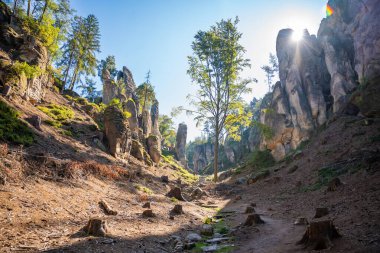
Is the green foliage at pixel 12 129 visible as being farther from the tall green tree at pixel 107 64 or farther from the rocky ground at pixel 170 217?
the tall green tree at pixel 107 64

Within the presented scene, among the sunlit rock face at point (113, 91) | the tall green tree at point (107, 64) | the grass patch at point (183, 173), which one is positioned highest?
the tall green tree at point (107, 64)

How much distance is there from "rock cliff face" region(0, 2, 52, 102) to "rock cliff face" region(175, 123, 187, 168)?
178 ft

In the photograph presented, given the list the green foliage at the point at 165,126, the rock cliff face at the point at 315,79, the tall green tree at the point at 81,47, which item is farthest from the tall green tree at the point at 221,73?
the green foliage at the point at 165,126

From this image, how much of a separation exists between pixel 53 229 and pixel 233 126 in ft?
73.3

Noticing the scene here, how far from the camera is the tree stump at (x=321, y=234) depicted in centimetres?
478

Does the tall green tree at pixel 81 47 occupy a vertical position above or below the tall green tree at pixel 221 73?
above

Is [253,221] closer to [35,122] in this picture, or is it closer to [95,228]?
[95,228]

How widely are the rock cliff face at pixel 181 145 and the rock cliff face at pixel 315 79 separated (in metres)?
42.2

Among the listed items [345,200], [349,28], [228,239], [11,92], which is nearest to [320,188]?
[345,200]

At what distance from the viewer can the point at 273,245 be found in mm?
5805

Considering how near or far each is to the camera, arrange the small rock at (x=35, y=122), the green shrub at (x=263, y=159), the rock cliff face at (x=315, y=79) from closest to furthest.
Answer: the small rock at (x=35, y=122)
the rock cliff face at (x=315, y=79)
the green shrub at (x=263, y=159)

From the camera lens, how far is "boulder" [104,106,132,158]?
21.5 meters

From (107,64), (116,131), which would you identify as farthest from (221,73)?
(107,64)

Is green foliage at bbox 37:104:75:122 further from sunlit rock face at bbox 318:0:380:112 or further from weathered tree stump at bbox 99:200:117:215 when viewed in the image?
sunlit rock face at bbox 318:0:380:112
